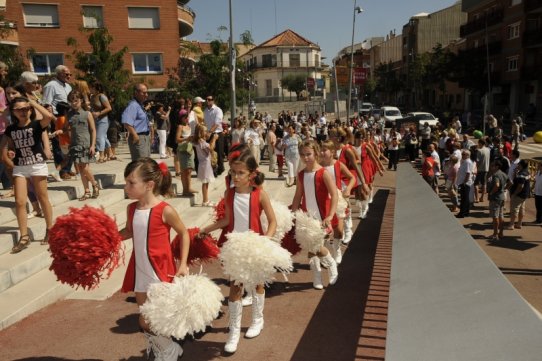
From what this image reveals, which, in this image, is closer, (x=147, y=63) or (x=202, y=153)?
(x=202, y=153)

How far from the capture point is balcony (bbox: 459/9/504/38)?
→ 4434cm

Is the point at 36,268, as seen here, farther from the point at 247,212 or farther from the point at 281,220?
the point at 281,220

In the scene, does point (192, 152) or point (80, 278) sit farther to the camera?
point (192, 152)

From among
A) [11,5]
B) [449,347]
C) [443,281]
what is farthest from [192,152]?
[11,5]

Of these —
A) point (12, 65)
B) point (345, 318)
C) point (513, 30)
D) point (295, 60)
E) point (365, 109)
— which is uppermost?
point (295, 60)

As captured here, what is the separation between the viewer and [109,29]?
30922 mm

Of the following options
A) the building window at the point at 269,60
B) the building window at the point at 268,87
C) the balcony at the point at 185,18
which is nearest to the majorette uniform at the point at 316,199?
the balcony at the point at 185,18

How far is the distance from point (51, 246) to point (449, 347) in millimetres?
2802

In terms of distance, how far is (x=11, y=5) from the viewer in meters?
29.0

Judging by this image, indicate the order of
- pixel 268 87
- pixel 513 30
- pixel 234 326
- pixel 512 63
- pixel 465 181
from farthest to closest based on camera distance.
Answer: pixel 268 87 → pixel 512 63 → pixel 513 30 → pixel 465 181 → pixel 234 326

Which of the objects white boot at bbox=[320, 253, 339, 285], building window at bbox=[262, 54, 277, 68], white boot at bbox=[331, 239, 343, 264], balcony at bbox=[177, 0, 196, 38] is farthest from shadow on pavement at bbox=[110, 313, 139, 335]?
building window at bbox=[262, 54, 277, 68]

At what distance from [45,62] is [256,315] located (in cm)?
3206

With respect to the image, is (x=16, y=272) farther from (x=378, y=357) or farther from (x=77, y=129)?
(x=378, y=357)

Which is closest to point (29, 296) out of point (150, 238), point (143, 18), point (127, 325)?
point (127, 325)
